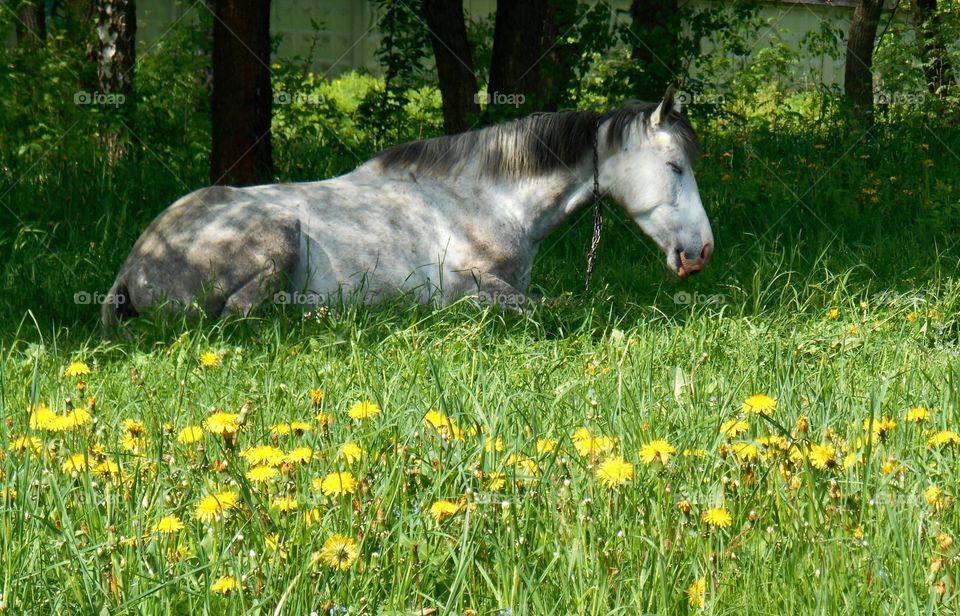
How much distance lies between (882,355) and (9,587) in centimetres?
369

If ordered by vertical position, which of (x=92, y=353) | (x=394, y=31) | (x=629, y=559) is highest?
(x=394, y=31)

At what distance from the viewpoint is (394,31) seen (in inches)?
485

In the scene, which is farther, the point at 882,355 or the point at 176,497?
the point at 882,355

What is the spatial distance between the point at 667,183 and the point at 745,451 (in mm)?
3763

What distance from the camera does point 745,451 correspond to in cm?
276

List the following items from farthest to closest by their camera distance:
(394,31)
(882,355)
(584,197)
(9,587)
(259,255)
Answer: (394,31) < (584,197) < (259,255) < (882,355) < (9,587)

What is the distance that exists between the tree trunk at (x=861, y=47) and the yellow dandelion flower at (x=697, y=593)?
12.9 m

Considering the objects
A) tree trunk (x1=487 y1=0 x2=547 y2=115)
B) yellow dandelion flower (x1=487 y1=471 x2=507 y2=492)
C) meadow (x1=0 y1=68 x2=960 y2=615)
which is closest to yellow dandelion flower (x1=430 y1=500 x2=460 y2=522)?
meadow (x1=0 y1=68 x2=960 y2=615)

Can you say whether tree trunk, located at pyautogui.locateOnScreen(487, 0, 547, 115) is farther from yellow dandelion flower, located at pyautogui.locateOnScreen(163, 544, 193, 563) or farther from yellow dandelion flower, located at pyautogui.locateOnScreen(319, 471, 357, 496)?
yellow dandelion flower, located at pyautogui.locateOnScreen(163, 544, 193, 563)

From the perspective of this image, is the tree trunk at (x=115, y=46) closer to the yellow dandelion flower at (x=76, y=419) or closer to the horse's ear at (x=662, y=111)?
the horse's ear at (x=662, y=111)

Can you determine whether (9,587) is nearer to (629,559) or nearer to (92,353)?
(629,559)

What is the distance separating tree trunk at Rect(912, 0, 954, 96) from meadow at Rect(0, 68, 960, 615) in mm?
6904

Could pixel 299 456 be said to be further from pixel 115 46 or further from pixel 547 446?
pixel 115 46

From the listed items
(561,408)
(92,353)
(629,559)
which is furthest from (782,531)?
(92,353)
